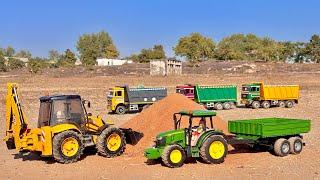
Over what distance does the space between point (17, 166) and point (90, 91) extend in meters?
34.1

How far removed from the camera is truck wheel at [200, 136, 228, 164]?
→ 1436 cm

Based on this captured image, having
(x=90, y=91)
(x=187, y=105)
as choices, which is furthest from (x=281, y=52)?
(x=187, y=105)

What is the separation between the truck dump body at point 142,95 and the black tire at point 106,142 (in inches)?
714

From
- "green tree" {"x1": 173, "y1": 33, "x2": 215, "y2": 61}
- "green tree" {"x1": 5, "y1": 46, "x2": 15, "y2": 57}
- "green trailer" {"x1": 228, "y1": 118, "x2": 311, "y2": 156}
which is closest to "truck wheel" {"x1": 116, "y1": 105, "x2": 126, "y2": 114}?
"green trailer" {"x1": 228, "y1": 118, "x2": 311, "y2": 156}

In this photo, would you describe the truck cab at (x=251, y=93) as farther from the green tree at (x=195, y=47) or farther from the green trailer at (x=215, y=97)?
the green tree at (x=195, y=47)

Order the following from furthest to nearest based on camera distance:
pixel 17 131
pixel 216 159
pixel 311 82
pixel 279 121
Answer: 1. pixel 311 82
2. pixel 279 121
3. pixel 17 131
4. pixel 216 159

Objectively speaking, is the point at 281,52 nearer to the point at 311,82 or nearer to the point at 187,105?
the point at 311,82

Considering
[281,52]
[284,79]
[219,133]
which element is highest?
[281,52]

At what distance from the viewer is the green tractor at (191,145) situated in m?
14.2

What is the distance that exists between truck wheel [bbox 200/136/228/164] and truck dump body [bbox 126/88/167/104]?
797 inches

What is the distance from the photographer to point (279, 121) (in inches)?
672

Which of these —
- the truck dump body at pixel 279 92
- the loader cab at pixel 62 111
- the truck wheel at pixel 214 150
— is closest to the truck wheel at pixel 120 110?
the truck dump body at pixel 279 92

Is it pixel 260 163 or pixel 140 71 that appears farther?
pixel 140 71

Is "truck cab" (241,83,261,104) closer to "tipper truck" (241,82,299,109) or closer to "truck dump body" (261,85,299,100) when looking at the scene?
"tipper truck" (241,82,299,109)
